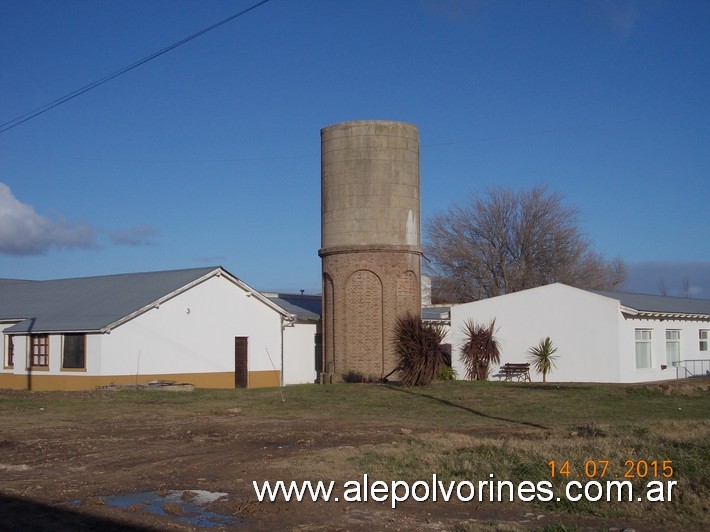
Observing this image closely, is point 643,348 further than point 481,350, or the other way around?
point 481,350

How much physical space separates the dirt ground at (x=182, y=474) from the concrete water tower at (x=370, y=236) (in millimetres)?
14178

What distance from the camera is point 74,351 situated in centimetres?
3397

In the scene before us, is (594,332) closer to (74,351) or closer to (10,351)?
(74,351)

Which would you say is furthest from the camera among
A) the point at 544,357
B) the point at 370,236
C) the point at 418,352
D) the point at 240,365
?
the point at 240,365

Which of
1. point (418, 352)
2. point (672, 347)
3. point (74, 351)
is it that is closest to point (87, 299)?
point (74, 351)

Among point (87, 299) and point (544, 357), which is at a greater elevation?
point (87, 299)

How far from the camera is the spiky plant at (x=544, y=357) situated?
3544 cm

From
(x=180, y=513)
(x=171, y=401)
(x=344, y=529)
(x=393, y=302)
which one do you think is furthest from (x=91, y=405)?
(x=344, y=529)

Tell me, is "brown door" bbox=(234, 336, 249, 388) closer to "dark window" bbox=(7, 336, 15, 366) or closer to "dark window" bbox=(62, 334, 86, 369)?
"dark window" bbox=(62, 334, 86, 369)

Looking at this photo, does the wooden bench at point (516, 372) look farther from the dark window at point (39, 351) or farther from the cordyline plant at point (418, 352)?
the dark window at point (39, 351)

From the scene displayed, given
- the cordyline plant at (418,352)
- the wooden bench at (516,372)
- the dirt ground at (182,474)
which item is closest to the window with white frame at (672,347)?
the wooden bench at (516,372)

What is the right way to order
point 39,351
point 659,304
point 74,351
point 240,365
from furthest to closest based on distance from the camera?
point 659,304, point 240,365, point 39,351, point 74,351

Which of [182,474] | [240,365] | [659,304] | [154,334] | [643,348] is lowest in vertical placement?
[182,474]

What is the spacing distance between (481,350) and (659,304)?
28.2ft
